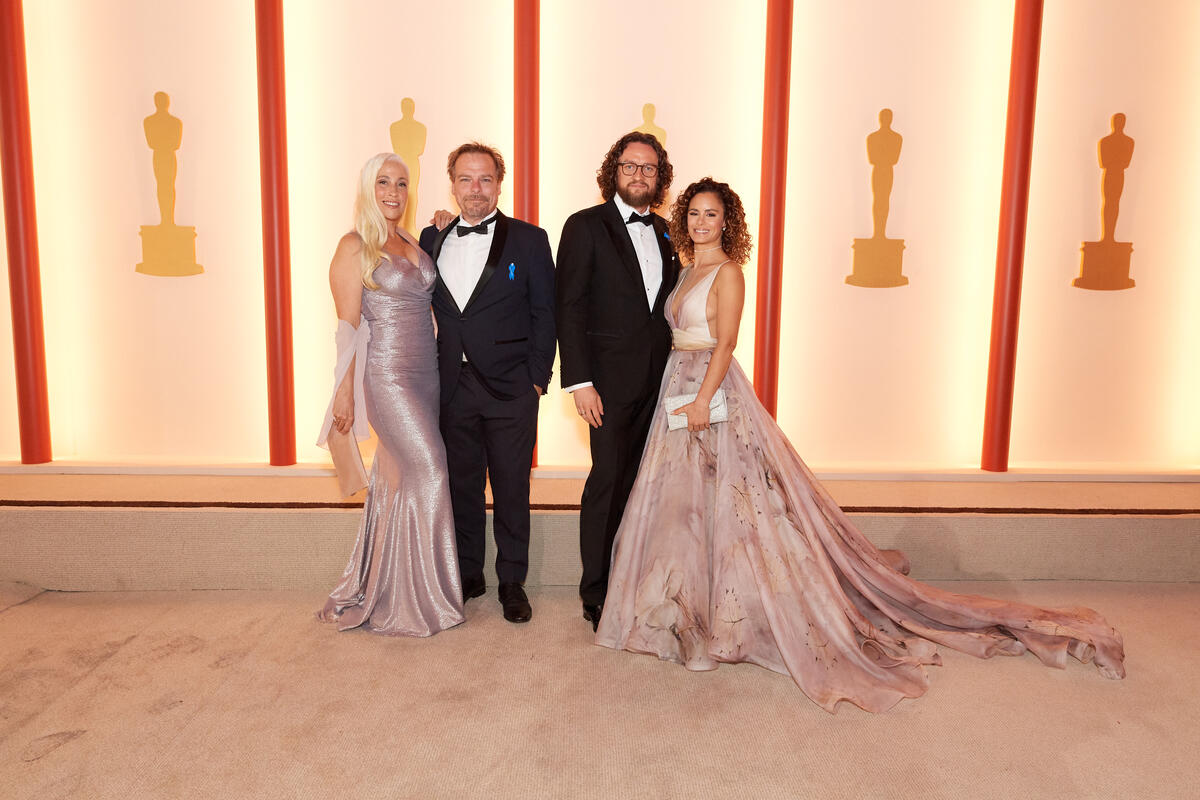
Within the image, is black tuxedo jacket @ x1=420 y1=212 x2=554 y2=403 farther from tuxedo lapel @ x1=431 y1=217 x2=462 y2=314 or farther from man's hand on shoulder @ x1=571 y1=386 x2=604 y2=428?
man's hand on shoulder @ x1=571 y1=386 x2=604 y2=428

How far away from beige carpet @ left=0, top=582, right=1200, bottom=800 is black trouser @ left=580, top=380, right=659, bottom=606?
247 millimetres

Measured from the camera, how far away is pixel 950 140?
4488 millimetres

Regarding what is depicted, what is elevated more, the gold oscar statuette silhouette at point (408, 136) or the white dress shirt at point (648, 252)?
the gold oscar statuette silhouette at point (408, 136)

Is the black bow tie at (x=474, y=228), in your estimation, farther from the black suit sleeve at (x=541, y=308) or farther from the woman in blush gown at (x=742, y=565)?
the woman in blush gown at (x=742, y=565)

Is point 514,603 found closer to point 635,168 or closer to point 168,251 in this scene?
point 635,168

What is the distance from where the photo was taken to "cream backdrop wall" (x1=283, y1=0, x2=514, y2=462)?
4363mm

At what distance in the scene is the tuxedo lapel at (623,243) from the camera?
112 inches

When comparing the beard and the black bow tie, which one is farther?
the black bow tie

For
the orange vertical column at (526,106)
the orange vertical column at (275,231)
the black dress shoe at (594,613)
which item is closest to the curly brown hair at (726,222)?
the black dress shoe at (594,613)

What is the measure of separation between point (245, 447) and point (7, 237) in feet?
5.11

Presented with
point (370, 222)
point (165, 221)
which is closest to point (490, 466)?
point (370, 222)

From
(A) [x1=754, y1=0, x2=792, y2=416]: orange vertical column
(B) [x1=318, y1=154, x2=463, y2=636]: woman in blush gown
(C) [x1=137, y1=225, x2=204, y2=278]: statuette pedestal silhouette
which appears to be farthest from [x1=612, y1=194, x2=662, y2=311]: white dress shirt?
(C) [x1=137, y1=225, x2=204, y2=278]: statuette pedestal silhouette

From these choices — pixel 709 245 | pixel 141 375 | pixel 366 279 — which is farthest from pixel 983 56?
pixel 141 375

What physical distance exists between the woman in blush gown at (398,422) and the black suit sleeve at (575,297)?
0.50 metres
